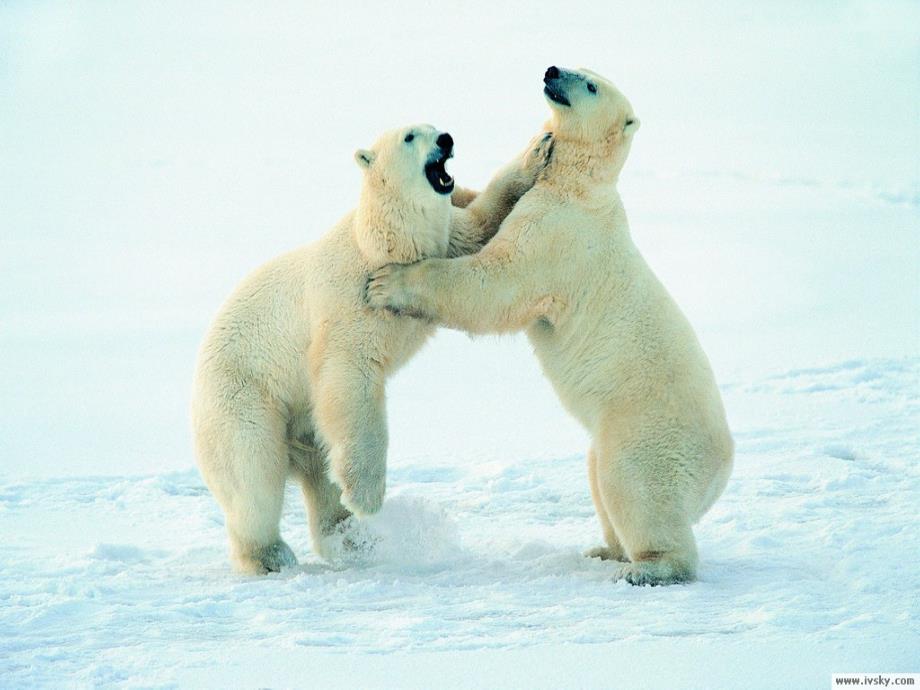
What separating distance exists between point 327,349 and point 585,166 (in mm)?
1241

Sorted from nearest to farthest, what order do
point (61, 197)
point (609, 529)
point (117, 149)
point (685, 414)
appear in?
point (685, 414), point (609, 529), point (61, 197), point (117, 149)

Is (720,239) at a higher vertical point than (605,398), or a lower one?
higher

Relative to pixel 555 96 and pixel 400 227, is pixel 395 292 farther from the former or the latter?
pixel 555 96

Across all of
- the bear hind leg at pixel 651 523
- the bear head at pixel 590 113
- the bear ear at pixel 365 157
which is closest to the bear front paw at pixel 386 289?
the bear ear at pixel 365 157

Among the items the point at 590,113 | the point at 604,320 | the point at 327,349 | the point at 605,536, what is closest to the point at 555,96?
the point at 590,113

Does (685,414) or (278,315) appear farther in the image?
(278,315)

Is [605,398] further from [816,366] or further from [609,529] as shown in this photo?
[816,366]

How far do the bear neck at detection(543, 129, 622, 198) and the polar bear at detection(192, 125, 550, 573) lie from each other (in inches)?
4.2

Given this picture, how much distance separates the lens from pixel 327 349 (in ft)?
15.1

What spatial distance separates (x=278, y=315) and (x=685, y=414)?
1.69m

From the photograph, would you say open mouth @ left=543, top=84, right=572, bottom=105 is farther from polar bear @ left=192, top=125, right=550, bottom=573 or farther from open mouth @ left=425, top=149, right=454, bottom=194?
open mouth @ left=425, top=149, right=454, bottom=194

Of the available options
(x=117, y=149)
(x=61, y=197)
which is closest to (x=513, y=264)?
(x=61, y=197)

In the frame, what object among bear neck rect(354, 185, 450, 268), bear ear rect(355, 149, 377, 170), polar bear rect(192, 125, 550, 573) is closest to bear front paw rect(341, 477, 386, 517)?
polar bear rect(192, 125, 550, 573)

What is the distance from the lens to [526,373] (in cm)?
902
